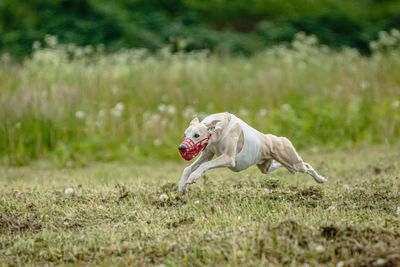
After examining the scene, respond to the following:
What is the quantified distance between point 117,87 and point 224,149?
19.9 feet

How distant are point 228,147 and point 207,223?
0.77 meters

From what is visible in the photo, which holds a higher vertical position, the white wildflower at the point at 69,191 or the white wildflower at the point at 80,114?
the white wildflower at the point at 80,114

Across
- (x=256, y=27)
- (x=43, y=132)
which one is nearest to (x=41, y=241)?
(x=43, y=132)

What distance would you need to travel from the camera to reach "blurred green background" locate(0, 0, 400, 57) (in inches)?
712

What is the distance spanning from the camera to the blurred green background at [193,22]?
18.1m

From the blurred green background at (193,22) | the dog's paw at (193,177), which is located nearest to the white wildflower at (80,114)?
the dog's paw at (193,177)

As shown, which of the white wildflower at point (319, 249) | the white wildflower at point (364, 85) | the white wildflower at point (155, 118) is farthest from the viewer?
the white wildflower at point (364, 85)

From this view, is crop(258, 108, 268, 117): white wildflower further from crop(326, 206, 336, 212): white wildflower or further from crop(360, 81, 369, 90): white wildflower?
crop(326, 206, 336, 212): white wildflower

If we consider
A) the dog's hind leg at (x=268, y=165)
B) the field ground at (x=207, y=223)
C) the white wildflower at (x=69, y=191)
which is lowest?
the white wildflower at (x=69, y=191)

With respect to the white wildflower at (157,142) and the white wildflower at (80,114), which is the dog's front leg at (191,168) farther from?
the white wildflower at (80,114)

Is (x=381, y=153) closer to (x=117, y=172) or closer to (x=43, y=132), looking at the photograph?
(x=117, y=172)

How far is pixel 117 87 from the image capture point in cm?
994

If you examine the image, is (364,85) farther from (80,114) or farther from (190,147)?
(190,147)

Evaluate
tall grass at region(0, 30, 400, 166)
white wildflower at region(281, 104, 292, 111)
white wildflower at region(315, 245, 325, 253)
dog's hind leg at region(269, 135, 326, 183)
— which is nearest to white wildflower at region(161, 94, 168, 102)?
tall grass at region(0, 30, 400, 166)
